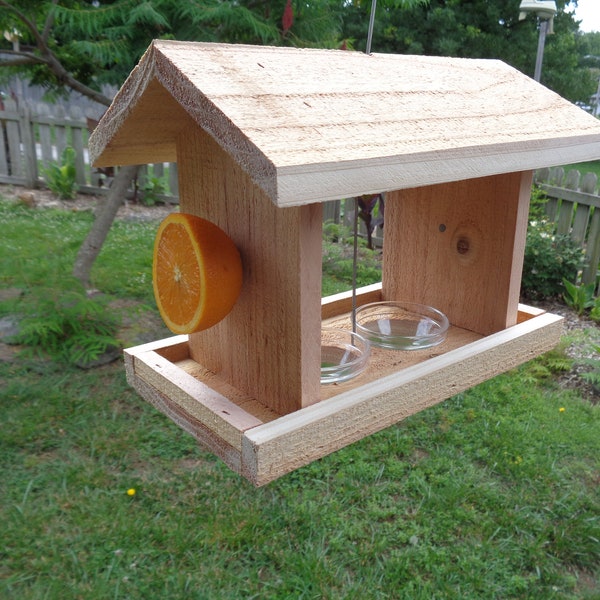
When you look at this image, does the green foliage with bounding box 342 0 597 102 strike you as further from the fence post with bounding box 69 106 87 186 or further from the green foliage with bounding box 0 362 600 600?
the green foliage with bounding box 0 362 600 600

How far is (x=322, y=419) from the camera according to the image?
3.45ft

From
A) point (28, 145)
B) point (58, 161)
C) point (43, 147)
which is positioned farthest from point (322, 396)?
point (58, 161)

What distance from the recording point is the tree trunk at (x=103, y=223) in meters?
3.43

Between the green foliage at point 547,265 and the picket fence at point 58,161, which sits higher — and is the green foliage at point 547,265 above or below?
below

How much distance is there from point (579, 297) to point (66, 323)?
10.6 feet

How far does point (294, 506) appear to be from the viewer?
93.9 inches

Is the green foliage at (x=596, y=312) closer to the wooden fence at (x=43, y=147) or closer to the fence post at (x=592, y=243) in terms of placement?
the fence post at (x=592, y=243)

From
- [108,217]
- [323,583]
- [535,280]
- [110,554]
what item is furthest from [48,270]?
[535,280]

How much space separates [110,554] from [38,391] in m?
1.14

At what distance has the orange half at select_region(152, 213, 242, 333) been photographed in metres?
1.07

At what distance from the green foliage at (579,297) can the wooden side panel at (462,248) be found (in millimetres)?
2955

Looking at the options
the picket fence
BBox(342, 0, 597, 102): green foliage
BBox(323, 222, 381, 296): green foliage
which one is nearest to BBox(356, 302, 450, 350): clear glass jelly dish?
BBox(323, 222, 381, 296): green foliage

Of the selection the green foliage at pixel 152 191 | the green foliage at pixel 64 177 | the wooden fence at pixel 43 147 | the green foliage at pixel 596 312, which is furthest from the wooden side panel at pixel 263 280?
the green foliage at pixel 64 177

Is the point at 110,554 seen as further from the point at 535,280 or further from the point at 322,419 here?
the point at 535,280
